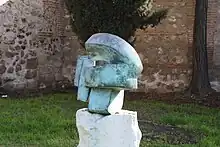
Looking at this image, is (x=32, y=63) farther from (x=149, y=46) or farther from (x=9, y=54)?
(x=149, y=46)

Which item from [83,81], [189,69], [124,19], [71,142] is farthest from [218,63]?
[83,81]

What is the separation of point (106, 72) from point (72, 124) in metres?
3.41

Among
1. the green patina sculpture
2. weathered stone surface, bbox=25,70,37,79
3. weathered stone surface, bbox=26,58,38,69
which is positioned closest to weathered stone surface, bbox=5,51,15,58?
weathered stone surface, bbox=26,58,38,69

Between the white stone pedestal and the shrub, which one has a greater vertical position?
the shrub

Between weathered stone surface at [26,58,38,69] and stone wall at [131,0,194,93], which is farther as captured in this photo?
stone wall at [131,0,194,93]

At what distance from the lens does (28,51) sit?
10766 mm

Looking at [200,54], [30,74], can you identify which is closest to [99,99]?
→ [200,54]

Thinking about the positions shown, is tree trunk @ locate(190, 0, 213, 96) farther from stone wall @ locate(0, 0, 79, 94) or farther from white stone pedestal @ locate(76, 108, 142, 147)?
white stone pedestal @ locate(76, 108, 142, 147)

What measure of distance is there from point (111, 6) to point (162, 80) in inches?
121

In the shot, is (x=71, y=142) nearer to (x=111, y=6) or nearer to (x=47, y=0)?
(x=111, y=6)

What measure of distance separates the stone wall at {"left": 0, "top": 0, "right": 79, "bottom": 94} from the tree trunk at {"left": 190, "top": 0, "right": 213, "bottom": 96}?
3.20 metres

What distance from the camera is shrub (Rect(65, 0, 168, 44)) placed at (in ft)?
29.0

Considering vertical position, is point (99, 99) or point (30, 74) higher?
point (99, 99)

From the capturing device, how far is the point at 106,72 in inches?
141
